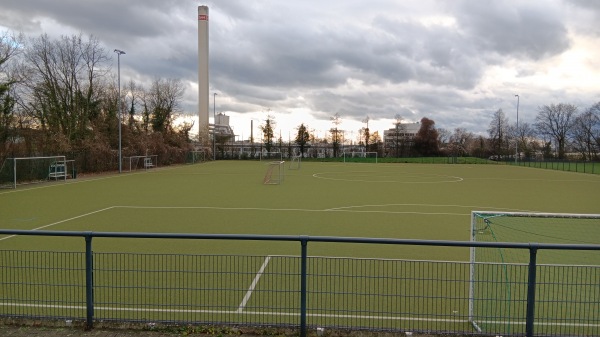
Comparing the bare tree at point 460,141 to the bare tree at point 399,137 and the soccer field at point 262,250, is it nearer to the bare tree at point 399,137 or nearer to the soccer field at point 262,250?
the bare tree at point 399,137

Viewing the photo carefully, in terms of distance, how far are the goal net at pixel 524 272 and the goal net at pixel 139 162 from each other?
112 feet

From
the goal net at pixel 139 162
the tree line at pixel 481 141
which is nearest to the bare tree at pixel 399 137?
the tree line at pixel 481 141

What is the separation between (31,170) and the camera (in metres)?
24.9

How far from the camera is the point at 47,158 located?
26234 mm

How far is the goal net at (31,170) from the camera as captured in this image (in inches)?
899

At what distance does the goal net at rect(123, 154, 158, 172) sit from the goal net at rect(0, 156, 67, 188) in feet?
30.0

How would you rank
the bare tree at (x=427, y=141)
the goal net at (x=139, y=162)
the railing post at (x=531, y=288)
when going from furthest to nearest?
1. the bare tree at (x=427, y=141)
2. the goal net at (x=139, y=162)
3. the railing post at (x=531, y=288)

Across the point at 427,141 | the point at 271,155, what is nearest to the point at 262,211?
the point at 271,155

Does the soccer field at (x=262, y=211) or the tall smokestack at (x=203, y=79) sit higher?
the tall smokestack at (x=203, y=79)

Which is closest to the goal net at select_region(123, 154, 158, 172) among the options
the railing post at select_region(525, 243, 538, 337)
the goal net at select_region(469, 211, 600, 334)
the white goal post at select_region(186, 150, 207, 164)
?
the white goal post at select_region(186, 150, 207, 164)

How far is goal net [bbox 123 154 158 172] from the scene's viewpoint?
126 feet

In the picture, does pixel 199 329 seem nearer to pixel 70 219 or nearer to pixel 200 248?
pixel 200 248

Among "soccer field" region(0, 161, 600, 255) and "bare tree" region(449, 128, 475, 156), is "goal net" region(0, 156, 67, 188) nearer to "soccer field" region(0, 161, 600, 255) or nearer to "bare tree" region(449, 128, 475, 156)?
"soccer field" region(0, 161, 600, 255)

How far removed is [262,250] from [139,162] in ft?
118
